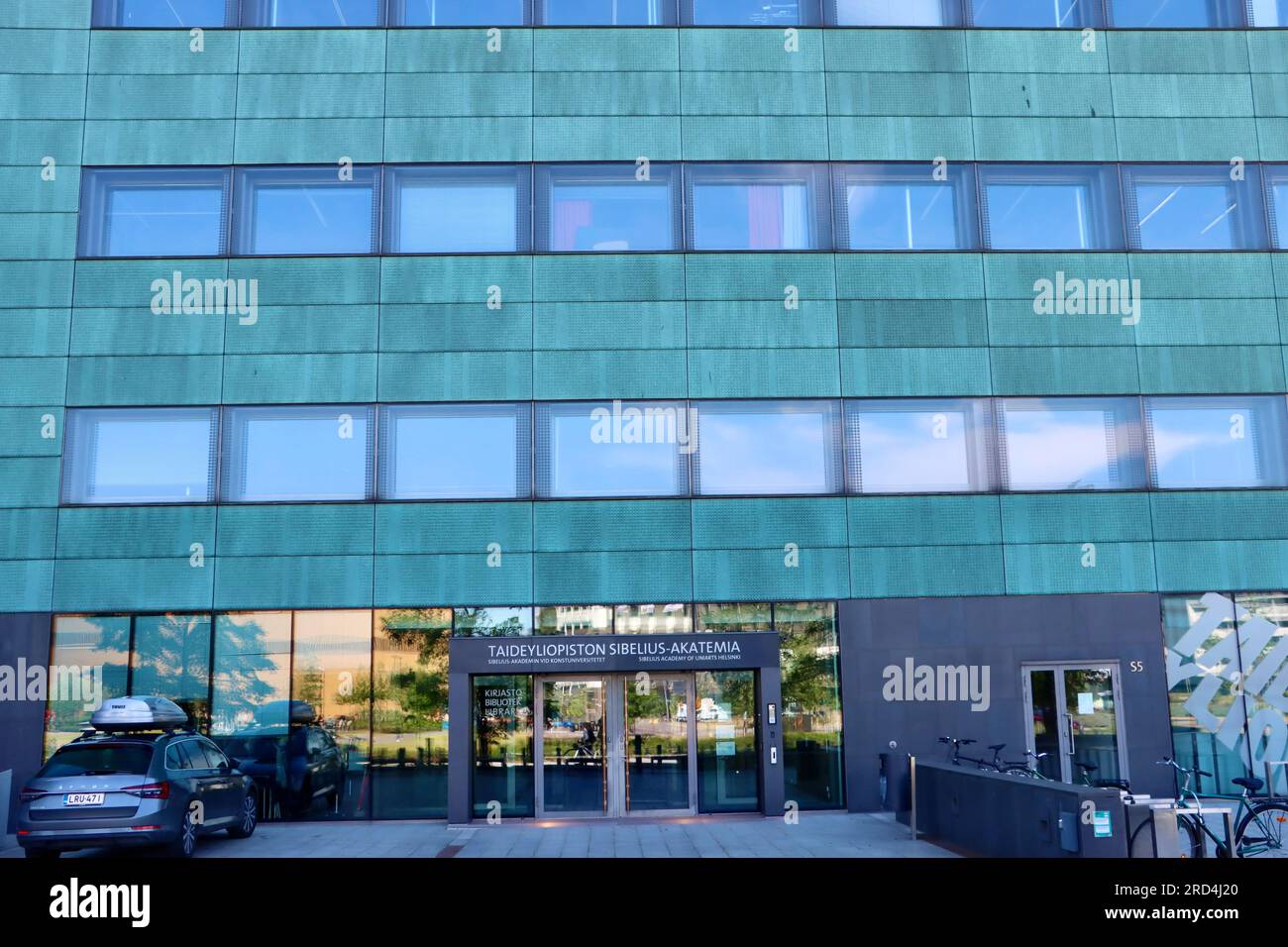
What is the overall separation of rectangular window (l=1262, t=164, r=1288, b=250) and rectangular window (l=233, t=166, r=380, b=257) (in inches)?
653

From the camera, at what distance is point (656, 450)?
763 inches

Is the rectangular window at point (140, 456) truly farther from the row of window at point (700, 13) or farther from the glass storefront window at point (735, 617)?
the glass storefront window at point (735, 617)

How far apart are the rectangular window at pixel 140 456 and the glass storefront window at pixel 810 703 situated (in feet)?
34.0

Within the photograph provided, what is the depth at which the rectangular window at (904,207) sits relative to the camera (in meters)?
20.1

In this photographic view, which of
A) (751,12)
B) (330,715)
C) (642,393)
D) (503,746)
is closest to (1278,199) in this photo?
(751,12)

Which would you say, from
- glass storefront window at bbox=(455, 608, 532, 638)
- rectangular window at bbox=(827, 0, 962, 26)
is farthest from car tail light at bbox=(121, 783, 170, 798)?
rectangular window at bbox=(827, 0, 962, 26)

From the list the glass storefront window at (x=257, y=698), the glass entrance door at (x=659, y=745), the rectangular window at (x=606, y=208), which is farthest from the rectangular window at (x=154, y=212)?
the glass entrance door at (x=659, y=745)

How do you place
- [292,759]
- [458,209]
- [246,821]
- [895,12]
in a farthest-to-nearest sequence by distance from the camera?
[895,12]
[458,209]
[292,759]
[246,821]

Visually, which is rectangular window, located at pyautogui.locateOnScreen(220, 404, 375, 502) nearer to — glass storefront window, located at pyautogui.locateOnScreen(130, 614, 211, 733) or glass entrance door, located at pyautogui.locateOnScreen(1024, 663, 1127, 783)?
glass storefront window, located at pyautogui.locateOnScreen(130, 614, 211, 733)

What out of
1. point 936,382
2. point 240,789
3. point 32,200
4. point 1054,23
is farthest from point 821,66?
point 240,789

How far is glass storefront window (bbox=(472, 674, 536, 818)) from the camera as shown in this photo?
59.6ft

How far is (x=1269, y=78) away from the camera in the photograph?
21.0 meters

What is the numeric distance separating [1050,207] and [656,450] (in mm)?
8744

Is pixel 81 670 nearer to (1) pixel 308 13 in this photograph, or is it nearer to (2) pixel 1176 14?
(1) pixel 308 13
